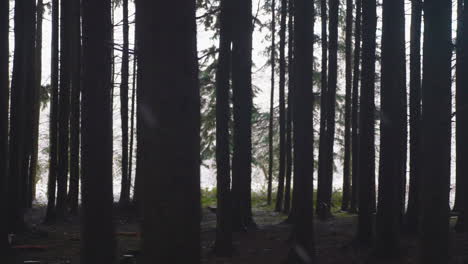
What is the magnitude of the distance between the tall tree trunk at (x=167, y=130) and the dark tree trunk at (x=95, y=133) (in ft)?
12.0

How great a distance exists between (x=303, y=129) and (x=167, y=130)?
5461 mm

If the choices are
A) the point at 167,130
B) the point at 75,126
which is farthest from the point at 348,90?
the point at 167,130

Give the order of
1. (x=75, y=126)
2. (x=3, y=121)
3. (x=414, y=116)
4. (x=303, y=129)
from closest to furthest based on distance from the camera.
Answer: (x=303, y=129), (x=3, y=121), (x=414, y=116), (x=75, y=126)

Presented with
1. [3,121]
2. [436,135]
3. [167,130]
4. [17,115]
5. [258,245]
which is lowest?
[258,245]

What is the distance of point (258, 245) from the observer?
1176 cm

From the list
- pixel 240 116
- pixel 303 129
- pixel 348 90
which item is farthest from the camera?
pixel 348 90

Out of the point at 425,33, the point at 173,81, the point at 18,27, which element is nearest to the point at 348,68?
the point at 18,27

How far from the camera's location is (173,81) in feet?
10.7

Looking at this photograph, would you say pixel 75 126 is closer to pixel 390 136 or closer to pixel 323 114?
pixel 323 114

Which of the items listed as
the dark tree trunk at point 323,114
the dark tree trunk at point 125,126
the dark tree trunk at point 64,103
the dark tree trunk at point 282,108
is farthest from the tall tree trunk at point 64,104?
the dark tree trunk at point 323,114

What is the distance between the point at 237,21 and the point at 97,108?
26.0 ft

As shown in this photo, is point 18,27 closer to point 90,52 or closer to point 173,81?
point 90,52

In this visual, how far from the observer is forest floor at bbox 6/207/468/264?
9.55 metres

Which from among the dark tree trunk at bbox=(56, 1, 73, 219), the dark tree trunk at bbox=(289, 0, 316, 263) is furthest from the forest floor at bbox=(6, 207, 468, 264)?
the dark tree trunk at bbox=(289, 0, 316, 263)
